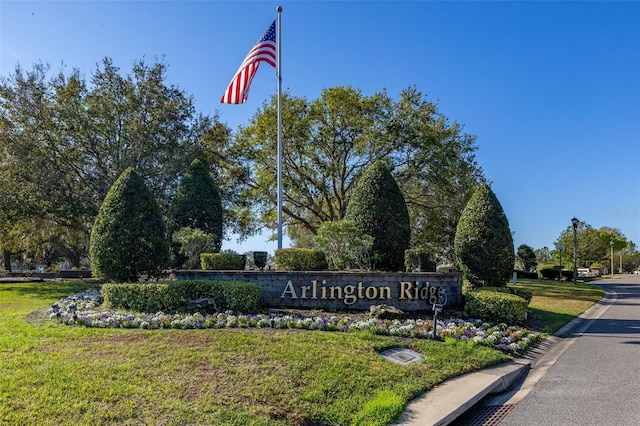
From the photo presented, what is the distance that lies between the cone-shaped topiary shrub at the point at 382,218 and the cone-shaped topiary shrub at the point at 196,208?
4.92 m

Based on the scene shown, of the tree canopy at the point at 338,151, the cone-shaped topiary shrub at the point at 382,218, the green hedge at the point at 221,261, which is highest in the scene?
the tree canopy at the point at 338,151

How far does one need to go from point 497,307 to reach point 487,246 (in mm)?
2372

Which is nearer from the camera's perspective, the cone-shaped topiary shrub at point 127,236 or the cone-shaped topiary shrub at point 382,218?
the cone-shaped topiary shrub at point 127,236

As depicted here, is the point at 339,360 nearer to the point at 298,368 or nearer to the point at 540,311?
the point at 298,368

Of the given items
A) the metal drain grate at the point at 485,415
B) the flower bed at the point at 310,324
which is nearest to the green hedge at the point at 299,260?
the flower bed at the point at 310,324

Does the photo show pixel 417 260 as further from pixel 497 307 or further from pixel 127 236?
pixel 127 236

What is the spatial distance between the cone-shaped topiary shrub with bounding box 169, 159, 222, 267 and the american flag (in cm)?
293

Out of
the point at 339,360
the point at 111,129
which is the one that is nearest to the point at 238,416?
the point at 339,360

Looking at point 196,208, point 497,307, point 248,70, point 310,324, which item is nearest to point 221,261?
point 196,208

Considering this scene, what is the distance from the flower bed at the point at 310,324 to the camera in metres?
7.26

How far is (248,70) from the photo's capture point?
12961 mm

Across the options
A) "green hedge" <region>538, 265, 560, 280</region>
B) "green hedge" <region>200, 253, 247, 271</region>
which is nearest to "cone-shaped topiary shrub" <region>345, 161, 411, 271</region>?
"green hedge" <region>200, 253, 247, 271</region>

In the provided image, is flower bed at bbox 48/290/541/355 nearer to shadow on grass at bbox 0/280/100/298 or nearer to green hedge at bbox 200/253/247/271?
green hedge at bbox 200/253/247/271

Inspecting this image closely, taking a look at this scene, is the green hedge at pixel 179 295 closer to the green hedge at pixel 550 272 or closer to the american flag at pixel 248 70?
the american flag at pixel 248 70
